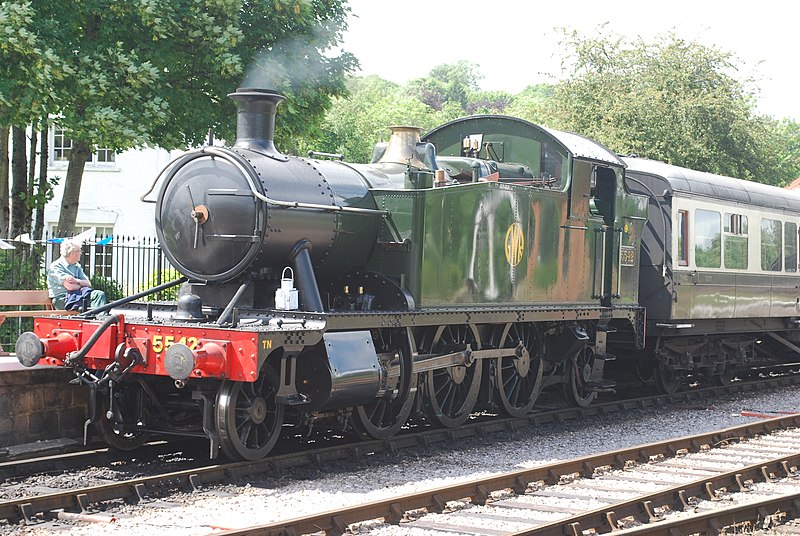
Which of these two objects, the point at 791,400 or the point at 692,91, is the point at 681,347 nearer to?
the point at 791,400

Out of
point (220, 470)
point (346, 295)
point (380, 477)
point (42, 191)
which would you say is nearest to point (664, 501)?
point (380, 477)

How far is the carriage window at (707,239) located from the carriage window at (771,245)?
1.64 meters

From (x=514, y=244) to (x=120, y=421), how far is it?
14.1ft

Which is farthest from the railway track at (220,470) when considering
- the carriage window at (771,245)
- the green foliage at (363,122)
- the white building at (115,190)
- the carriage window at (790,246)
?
the green foliage at (363,122)

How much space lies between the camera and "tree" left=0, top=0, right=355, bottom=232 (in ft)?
44.4

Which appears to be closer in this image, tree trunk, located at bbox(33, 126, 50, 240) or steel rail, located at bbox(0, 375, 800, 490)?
steel rail, located at bbox(0, 375, 800, 490)

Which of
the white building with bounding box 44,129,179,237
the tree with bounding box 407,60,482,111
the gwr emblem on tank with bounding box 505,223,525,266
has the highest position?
the tree with bounding box 407,60,482,111

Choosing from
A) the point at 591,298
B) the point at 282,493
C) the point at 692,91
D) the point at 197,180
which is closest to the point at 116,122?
the point at 197,180

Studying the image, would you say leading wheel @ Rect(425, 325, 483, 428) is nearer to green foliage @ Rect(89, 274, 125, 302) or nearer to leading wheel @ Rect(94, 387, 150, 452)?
leading wheel @ Rect(94, 387, 150, 452)

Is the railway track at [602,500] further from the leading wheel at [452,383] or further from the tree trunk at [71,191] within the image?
the tree trunk at [71,191]

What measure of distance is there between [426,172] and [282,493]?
3451 mm

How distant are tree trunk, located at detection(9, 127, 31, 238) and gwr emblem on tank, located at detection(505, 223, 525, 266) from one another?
10.6 m

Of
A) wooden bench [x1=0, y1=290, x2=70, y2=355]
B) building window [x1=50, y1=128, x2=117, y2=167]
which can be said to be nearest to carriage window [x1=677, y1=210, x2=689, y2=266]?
wooden bench [x1=0, y1=290, x2=70, y2=355]

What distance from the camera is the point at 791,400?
14273 mm
